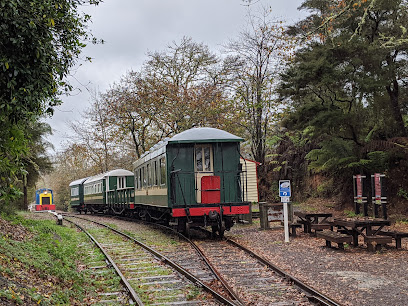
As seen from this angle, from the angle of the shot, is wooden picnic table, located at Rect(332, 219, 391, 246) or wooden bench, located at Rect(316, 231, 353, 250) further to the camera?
wooden picnic table, located at Rect(332, 219, 391, 246)

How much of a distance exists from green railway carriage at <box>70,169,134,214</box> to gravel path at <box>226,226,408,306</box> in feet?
40.7

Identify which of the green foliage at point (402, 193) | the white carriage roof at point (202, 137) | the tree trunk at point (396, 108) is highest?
the tree trunk at point (396, 108)

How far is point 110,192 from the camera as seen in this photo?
2822cm

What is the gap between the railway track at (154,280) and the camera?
6734 millimetres

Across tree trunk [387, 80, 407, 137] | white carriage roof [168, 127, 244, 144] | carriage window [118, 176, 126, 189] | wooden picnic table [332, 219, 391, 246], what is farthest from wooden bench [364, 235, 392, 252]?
carriage window [118, 176, 126, 189]

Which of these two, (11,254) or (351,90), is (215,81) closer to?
(351,90)

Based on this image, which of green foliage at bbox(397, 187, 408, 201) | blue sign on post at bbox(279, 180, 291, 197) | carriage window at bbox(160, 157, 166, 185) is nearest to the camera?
blue sign on post at bbox(279, 180, 291, 197)

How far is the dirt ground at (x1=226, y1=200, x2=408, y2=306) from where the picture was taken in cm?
672

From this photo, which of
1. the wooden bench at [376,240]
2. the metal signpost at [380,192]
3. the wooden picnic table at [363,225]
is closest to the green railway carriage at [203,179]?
the wooden picnic table at [363,225]

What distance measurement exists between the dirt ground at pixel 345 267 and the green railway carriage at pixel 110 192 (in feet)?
39.6

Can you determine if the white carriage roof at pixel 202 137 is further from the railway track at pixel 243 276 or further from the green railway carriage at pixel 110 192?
the green railway carriage at pixel 110 192

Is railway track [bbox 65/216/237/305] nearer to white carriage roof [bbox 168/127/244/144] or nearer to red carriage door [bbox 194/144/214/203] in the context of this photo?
red carriage door [bbox 194/144/214/203]

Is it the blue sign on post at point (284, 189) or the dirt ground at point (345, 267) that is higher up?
the blue sign on post at point (284, 189)

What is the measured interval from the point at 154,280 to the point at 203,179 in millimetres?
5298
